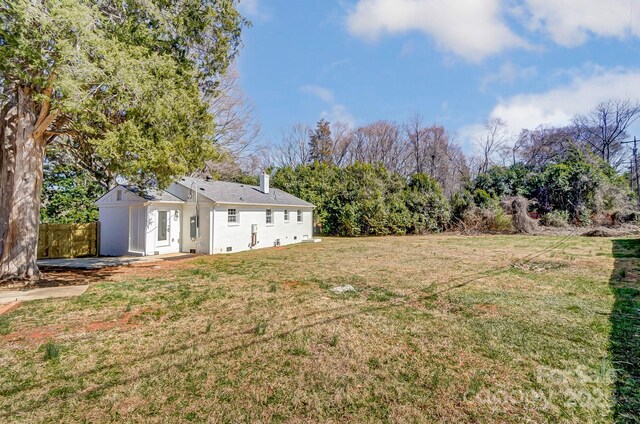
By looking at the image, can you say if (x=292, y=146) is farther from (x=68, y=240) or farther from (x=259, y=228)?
(x=68, y=240)

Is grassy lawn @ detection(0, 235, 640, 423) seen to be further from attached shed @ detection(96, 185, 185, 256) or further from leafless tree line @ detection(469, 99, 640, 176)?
leafless tree line @ detection(469, 99, 640, 176)

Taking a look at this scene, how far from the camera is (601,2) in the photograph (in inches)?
316

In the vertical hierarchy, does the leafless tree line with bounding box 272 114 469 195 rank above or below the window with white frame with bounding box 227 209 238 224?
above

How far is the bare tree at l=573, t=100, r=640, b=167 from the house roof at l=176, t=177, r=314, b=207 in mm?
33634

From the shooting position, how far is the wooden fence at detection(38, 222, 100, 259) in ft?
39.9

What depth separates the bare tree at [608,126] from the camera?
32.8 meters

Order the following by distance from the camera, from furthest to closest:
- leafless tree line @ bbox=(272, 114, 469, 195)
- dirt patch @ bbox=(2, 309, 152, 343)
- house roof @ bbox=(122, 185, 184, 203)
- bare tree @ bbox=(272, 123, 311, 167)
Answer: bare tree @ bbox=(272, 123, 311, 167), leafless tree line @ bbox=(272, 114, 469, 195), house roof @ bbox=(122, 185, 184, 203), dirt patch @ bbox=(2, 309, 152, 343)

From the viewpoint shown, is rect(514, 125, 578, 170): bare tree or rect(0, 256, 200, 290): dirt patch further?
rect(514, 125, 578, 170): bare tree

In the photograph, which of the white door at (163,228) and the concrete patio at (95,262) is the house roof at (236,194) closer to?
the white door at (163,228)

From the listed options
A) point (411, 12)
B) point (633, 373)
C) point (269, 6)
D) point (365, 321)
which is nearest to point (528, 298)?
point (633, 373)

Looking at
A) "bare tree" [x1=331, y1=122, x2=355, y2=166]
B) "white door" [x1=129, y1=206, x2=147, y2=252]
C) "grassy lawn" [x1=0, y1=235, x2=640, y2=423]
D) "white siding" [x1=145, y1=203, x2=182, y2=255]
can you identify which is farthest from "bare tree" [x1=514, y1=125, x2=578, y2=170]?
"white door" [x1=129, y1=206, x2=147, y2=252]

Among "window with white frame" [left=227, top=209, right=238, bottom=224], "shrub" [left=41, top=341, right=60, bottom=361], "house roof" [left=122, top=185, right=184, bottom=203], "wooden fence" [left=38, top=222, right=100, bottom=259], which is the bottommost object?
"shrub" [left=41, top=341, right=60, bottom=361]

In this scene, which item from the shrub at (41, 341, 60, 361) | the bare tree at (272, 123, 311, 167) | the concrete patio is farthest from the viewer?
the bare tree at (272, 123, 311, 167)

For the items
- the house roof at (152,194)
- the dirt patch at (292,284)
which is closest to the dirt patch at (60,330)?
the dirt patch at (292,284)
